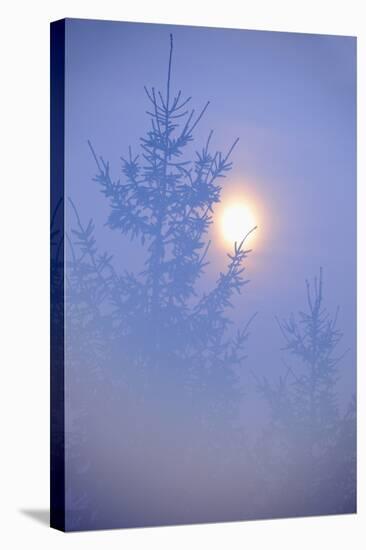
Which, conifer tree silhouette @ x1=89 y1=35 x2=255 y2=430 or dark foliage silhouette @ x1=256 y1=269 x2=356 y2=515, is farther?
dark foliage silhouette @ x1=256 y1=269 x2=356 y2=515

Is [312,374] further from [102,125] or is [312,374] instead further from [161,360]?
[102,125]

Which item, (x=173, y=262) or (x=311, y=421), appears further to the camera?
(x=311, y=421)

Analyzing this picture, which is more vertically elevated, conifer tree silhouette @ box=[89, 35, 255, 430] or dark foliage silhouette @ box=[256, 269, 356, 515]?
conifer tree silhouette @ box=[89, 35, 255, 430]

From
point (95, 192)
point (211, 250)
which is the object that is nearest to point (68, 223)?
point (95, 192)

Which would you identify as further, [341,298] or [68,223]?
[341,298]

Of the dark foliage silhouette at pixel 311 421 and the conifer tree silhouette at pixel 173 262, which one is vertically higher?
the conifer tree silhouette at pixel 173 262

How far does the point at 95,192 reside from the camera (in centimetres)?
997

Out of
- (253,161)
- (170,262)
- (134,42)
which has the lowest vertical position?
(170,262)

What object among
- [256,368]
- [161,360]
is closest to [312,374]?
[256,368]

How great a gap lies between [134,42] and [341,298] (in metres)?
2.09

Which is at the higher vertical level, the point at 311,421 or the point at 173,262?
the point at 173,262

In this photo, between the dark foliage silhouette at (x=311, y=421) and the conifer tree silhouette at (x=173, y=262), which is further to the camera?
the dark foliage silhouette at (x=311, y=421)

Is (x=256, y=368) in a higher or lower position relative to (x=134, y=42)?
lower

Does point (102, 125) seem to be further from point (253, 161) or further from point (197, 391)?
point (197, 391)
